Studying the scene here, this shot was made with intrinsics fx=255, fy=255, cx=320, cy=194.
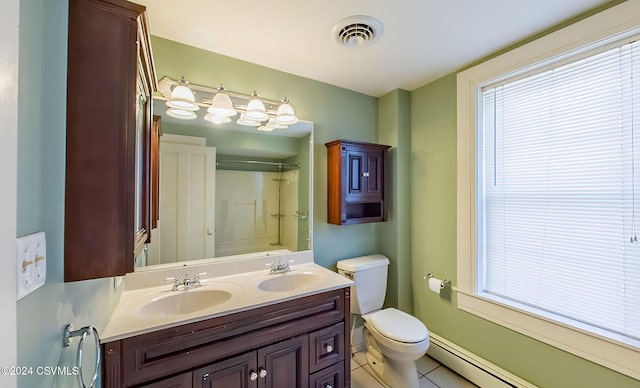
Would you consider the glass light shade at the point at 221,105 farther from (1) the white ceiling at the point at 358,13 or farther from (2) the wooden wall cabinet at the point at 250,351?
(2) the wooden wall cabinet at the point at 250,351

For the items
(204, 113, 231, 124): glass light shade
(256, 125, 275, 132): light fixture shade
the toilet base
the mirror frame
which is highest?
(204, 113, 231, 124): glass light shade

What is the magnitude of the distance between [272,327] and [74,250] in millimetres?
909

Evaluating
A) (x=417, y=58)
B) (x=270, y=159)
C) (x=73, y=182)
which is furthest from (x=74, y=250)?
(x=417, y=58)

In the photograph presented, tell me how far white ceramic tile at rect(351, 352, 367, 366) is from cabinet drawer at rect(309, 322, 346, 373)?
648 millimetres

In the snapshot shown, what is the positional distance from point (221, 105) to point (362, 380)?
215cm

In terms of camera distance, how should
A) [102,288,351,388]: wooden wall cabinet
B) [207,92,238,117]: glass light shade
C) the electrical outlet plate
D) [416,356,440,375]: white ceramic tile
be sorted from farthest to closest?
[416,356,440,375]: white ceramic tile
[207,92,238,117]: glass light shade
[102,288,351,388]: wooden wall cabinet
the electrical outlet plate

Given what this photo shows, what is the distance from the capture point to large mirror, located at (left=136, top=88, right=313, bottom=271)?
1.55 meters

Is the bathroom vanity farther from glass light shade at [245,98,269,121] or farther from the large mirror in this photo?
glass light shade at [245,98,269,121]

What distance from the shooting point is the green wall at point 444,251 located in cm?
152

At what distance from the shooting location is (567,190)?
1471mm

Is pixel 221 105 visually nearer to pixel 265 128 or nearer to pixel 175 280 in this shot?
pixel 265 128

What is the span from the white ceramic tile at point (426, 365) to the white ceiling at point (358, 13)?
7.53 feet

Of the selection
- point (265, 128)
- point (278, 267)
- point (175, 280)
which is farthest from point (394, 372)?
point (265, 128)

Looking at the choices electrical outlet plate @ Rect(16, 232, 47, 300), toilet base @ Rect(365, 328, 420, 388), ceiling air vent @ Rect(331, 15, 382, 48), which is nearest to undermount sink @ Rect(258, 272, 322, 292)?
toilet base @ Rect(365, 328, 420, 388)
